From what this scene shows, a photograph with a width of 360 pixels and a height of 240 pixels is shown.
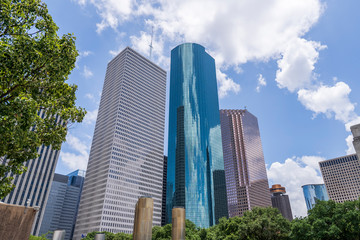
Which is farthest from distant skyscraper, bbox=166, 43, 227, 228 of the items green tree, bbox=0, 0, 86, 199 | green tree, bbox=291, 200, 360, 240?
green tree, bbox=0, 0, 86, 199

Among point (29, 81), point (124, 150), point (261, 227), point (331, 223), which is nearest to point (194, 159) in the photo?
point (124, 150)

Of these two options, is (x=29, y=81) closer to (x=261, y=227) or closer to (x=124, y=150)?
(x=261, y=227)

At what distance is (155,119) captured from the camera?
18925 cm

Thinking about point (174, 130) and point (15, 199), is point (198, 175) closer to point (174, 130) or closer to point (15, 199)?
point (174, 130)

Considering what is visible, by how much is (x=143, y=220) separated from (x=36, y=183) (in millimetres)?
124373

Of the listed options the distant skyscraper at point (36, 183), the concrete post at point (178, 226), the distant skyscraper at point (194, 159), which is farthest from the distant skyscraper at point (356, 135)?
the distant skyscraper at point (194, 159)

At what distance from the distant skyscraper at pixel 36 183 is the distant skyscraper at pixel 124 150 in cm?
3291

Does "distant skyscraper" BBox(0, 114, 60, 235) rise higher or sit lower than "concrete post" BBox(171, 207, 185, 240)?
higher

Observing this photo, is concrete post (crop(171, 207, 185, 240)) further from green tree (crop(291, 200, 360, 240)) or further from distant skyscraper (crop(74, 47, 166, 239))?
distant skyscraper (crop(74, 47, 166, 239))

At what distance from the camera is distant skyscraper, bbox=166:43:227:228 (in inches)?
6688

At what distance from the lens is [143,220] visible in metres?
16.4

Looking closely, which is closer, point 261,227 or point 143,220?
point 143,220

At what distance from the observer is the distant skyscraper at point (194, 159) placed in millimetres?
169875

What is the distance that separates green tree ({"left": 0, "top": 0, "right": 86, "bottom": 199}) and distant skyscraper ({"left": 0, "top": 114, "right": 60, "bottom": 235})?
109380 mm
